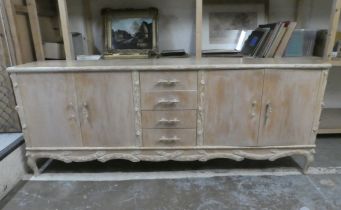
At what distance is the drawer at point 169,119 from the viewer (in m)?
1.46

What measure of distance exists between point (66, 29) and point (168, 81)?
805 millimetres

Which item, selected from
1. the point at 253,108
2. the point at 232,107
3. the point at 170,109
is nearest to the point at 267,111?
the point at 253,108

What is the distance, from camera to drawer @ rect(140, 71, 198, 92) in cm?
140

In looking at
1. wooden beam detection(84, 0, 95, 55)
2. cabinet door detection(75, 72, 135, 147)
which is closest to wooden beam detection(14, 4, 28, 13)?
wooden beam detection(84, 0, 95, 55)

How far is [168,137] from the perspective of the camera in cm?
151

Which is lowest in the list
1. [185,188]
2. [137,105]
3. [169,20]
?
[185,188]

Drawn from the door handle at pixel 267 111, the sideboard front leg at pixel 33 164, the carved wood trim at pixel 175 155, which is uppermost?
the door handle at pixel 267 111

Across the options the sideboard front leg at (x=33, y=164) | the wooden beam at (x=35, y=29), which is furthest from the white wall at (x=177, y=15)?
the sideboard front leg at (x=33, y=164)

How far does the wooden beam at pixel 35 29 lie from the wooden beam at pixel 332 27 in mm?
2020

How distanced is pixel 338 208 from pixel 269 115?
589 mm

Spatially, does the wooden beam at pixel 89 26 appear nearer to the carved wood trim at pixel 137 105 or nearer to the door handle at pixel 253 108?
the carved wood trim at pixel 137 105

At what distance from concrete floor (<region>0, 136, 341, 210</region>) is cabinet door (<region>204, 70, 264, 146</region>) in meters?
0.25

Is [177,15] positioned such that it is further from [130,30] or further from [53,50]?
[53,50]

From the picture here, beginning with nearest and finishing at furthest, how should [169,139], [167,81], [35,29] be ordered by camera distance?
[167,81], [169,139], [35,29]
